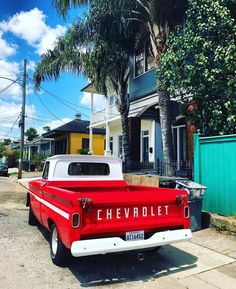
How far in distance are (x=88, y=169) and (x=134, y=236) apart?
2.53 metres

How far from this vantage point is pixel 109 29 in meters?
13.2

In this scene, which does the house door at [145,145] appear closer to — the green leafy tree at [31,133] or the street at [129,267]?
the street at [129,267]

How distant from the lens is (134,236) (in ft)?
15.0

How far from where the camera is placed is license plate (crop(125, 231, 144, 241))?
454cm

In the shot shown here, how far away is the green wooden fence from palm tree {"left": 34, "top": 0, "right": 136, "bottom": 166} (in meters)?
6.63

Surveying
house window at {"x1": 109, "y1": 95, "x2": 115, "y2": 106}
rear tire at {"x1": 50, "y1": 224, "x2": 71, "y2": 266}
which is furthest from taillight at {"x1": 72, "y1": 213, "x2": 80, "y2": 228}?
house window at {"x1": 109, "y1": 95, "x2": 115, "y2": 106}

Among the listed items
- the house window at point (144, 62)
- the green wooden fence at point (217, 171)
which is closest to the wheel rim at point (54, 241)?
the green wooden fence at point (217, 171)

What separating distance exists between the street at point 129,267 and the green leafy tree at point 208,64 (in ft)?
10.9

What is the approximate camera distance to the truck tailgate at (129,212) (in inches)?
169

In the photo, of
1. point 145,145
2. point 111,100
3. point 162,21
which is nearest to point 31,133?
point 111,100

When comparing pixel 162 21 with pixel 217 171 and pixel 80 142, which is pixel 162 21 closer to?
pixel 217 171

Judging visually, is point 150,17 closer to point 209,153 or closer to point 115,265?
point 209,153

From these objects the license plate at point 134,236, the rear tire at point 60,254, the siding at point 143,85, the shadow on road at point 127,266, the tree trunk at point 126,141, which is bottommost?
the shadow on road at point 127,266

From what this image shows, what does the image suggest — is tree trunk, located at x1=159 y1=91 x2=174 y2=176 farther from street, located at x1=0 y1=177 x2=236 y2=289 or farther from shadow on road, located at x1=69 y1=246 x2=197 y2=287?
shadow on road, located at x1=69 y1=246 x2=197 y2=287
